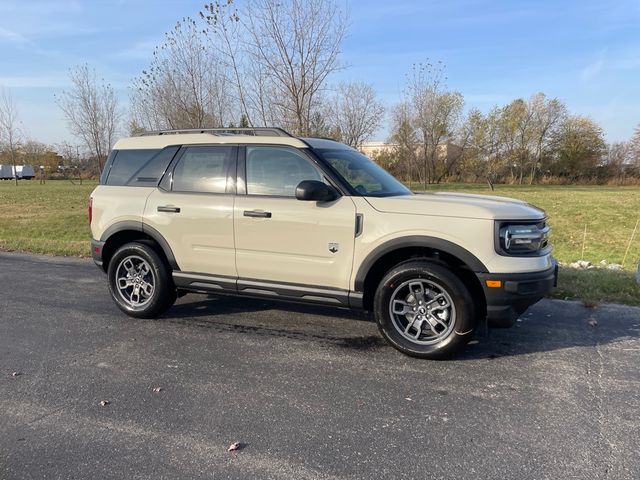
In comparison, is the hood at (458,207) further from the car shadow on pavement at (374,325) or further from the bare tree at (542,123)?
the bare tree at (542,123)

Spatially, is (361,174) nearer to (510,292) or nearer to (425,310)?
(425,310)

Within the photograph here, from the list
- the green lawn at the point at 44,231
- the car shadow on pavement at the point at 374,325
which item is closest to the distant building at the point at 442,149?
the green lawn at the point at 44,231

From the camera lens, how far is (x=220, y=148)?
4.99 m

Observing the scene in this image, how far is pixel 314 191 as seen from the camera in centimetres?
427

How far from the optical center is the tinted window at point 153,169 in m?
5.25

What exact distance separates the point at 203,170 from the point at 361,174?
1.65 metres

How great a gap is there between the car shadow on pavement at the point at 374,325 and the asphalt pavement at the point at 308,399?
28 millimetres

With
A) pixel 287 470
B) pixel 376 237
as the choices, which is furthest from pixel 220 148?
pixel 287 470

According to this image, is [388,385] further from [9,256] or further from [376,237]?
[9,256]

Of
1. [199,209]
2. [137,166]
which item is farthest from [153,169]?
[199,209]

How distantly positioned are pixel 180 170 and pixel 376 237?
2300mm

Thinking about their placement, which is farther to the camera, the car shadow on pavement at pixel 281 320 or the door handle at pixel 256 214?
the car shadow on pavement at pixel 281 320

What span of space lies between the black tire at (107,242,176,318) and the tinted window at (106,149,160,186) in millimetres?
769

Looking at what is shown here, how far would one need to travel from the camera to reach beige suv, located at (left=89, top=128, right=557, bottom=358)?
4004 millimetres
